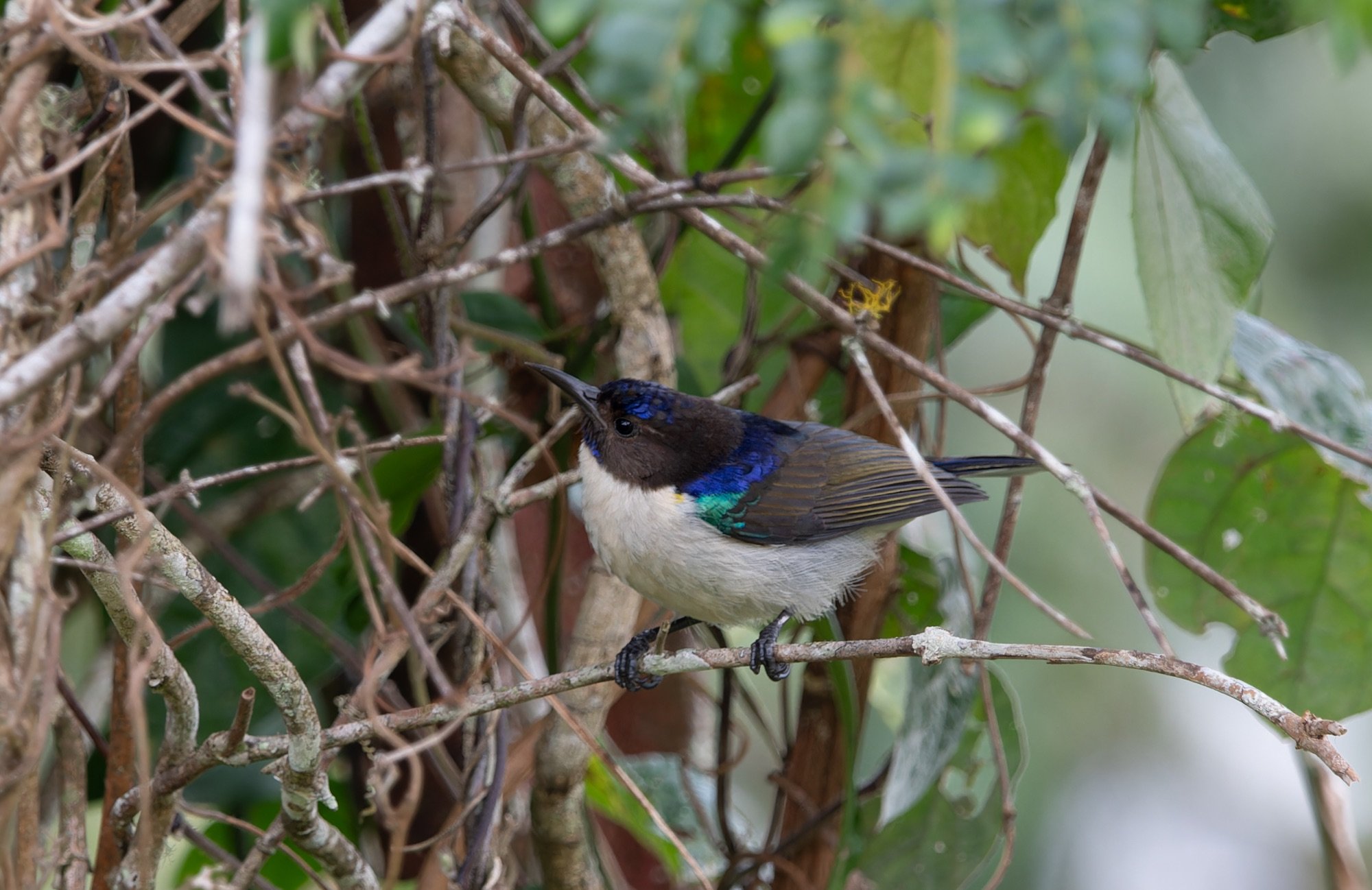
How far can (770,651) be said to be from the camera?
9.99ft

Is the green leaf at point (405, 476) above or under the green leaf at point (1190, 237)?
under

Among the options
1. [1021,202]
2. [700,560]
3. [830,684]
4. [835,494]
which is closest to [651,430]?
[700,560]

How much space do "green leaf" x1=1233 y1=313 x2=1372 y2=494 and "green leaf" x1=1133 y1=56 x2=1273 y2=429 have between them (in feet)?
0.93

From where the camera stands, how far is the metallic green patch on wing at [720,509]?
3320mm

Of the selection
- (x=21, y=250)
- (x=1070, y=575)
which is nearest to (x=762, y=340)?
(x=21, y=250)

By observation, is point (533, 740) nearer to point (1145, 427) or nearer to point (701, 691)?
point (701, 691)

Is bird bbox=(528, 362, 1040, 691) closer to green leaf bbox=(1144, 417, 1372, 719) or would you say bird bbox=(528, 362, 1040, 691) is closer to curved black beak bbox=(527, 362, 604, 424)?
curved black beak bbox=(527, 362, 604, 424)

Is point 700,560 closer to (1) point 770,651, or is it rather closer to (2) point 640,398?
(1) point 770,651

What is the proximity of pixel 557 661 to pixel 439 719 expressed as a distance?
1266 millimetres

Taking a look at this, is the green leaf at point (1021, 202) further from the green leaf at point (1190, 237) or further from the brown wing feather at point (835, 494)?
the brown wing feather at point (835, 494)

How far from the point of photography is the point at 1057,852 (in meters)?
6.76

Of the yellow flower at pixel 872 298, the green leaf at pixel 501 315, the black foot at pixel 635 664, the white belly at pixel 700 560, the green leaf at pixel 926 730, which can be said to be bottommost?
the green leaf at pixel 926 730

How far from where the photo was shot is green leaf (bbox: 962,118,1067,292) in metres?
3.22

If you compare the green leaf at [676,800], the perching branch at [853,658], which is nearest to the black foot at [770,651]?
the perching branch at [853,658]
